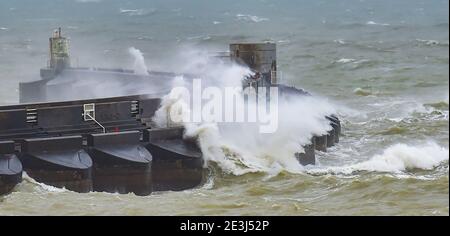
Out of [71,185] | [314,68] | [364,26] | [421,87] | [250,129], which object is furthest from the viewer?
[364,26]

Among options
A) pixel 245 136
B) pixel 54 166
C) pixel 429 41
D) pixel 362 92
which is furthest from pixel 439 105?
pixel 429 41

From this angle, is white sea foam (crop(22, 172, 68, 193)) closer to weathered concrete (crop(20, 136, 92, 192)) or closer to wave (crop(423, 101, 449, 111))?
weathered concrete (crop(20, 136, 92, 192))

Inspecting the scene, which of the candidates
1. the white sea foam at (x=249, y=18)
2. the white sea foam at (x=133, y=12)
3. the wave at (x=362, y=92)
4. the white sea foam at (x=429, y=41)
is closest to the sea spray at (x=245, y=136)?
the wave at (x=362, y=92)

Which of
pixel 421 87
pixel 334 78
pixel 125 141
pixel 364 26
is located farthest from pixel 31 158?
pixel 364 26

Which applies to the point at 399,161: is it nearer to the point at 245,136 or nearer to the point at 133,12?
the point at 245,136

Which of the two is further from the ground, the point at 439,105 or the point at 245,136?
the point at 245,136
